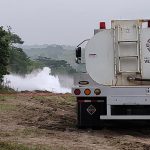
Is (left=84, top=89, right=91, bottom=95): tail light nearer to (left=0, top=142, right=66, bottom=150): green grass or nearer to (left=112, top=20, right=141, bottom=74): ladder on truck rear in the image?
(left=112, top=20, right=141, bottom=74): ladder on truck rear

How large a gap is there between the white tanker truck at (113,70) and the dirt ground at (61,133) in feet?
1.56

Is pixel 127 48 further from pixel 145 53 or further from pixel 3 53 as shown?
pixel 3 53

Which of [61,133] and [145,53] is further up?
[145,53]

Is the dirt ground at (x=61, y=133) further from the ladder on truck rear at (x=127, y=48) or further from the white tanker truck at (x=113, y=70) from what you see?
the ladder on truck rear at (x=127, y=48)

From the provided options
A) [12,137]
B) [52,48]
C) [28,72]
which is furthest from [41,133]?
[52,48]

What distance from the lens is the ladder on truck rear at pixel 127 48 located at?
39.0 feet

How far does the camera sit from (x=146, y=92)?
1138cm

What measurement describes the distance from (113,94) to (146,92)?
74 cm

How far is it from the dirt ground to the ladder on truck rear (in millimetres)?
1538

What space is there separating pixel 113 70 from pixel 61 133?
1922 millimetres

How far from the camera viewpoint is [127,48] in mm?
12023

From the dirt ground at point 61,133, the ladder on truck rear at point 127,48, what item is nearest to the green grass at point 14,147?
the dirt ground at point 61,133

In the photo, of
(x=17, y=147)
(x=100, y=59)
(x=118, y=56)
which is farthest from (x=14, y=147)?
(x=118, y=56)

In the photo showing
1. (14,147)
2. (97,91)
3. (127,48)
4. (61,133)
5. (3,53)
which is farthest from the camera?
(3,53)
